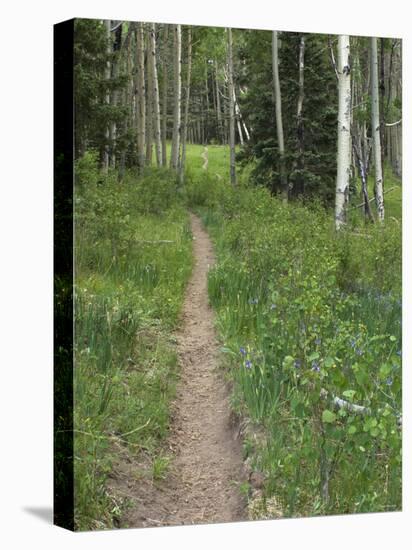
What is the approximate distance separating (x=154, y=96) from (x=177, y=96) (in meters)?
0.44

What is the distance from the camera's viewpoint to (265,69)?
18.2 ft

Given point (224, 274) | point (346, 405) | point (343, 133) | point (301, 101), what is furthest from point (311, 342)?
point (301, 101)

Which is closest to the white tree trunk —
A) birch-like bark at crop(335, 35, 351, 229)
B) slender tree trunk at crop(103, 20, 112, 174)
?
birch-like bark at crop(335, 35, 351, 229)

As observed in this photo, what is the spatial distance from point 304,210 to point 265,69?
0.96 meters

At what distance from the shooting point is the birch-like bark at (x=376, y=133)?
5.79m

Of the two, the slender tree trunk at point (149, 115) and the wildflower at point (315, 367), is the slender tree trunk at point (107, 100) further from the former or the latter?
the wildflower at point (315, 367)

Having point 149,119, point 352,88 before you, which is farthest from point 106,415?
point 352,88

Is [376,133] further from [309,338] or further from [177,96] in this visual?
[309,338]

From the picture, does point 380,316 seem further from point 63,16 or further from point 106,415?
point 63,16

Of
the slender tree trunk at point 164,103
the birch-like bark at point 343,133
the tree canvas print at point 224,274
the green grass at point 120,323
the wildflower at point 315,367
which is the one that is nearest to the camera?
the green grass at point 120,323

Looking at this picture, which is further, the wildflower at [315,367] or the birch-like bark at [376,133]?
the birch-like bark at [376,133]

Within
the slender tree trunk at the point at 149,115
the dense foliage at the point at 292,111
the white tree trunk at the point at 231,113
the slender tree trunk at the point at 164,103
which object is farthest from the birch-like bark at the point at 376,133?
the slender tree trunk at the point at 149,115

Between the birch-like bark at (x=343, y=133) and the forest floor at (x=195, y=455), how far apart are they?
104cm

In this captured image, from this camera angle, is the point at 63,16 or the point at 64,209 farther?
the point at 63,16
